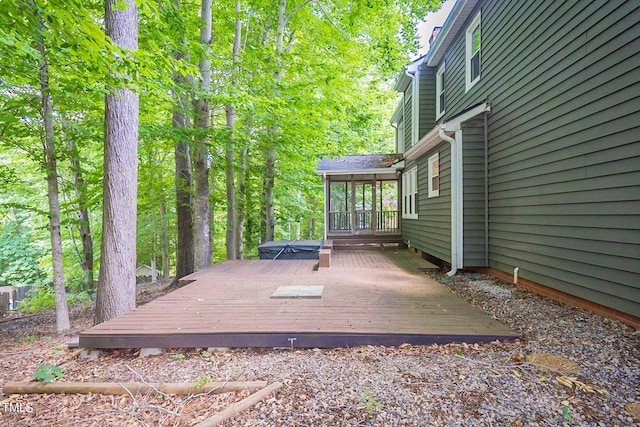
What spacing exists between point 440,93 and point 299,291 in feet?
24.8

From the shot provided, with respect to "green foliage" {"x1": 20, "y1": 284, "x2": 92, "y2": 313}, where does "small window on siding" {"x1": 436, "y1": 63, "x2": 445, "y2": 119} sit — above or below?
above

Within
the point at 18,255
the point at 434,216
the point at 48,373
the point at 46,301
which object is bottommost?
the point at 46,301

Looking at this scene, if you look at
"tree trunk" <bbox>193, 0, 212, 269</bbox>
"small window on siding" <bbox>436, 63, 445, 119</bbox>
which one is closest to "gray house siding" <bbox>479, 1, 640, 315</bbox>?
"small window on siding" <bbox>436, 63, 445, 119</bbox>

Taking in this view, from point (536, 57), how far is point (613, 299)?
3.55m

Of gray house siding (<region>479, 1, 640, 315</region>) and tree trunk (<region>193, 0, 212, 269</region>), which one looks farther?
tree trunk (<region>193, 0, 212, 269</region>)

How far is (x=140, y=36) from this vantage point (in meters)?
6.77

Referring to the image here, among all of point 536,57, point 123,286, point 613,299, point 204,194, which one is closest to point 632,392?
point 613,299

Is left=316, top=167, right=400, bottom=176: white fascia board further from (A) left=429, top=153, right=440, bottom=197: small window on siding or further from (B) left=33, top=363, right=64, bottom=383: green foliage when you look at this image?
(B) left=33, top=363, right=64, bottom=383: green foliage

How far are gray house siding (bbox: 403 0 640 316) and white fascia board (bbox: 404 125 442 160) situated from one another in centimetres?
65

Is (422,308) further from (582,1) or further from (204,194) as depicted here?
(204,194)

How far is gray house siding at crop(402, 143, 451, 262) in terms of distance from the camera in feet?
21.9

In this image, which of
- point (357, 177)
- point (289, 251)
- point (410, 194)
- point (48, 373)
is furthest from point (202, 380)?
point (357, 177)

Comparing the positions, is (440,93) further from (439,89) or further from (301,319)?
(301,319)

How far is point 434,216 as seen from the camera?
7.64m
